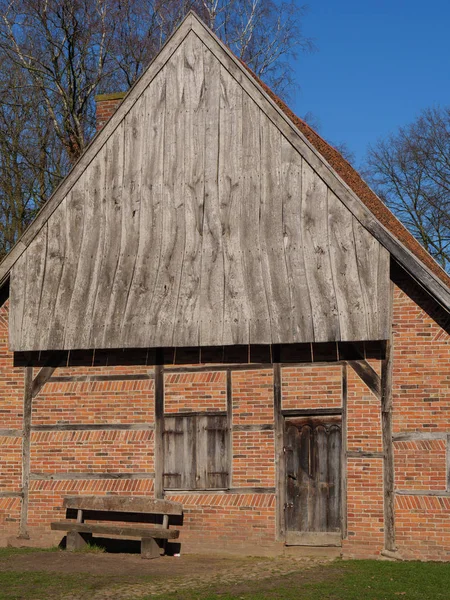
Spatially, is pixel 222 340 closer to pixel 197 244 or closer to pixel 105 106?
pixel 197 244

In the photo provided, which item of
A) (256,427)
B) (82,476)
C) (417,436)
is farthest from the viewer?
(82,476)

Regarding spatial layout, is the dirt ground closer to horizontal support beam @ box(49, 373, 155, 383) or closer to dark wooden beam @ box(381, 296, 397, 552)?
dark wooden beam @ box(381, 296, 397, 552)

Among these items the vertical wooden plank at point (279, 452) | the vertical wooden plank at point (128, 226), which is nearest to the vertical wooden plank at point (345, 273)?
the vertical wooden plank at point (279, 452)

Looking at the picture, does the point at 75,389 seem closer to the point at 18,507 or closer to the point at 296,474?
the point at 18,507

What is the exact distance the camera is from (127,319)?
573 inches

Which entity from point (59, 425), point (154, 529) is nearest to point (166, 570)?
point (154, 529)

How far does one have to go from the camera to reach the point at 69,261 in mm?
15000

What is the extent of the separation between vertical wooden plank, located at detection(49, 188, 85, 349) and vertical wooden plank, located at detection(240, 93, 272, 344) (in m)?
2.71

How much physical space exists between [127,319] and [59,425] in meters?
2.10

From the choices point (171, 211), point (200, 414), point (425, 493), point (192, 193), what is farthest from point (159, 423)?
point (425, 493)

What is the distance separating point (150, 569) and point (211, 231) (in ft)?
16.7

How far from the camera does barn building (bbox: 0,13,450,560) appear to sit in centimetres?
1355

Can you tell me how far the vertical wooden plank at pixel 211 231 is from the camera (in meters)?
14.2

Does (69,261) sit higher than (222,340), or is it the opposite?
(69,261)
